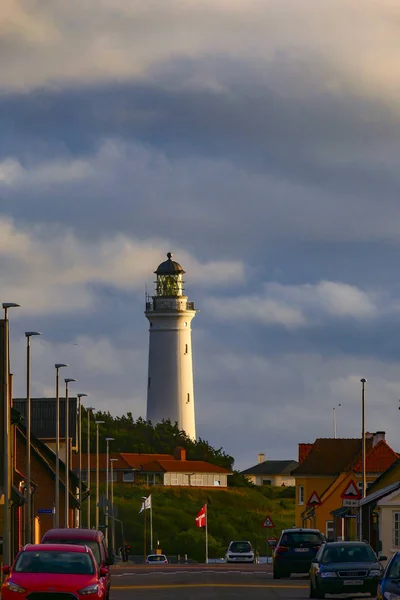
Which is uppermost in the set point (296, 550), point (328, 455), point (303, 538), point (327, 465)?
point (328, 455)

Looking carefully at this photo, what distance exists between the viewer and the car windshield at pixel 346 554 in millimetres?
37031

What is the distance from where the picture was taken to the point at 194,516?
162m

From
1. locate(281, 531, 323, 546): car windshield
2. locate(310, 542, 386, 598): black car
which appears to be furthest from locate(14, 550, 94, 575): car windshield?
locate(281, 531, 323, 546): car windshield

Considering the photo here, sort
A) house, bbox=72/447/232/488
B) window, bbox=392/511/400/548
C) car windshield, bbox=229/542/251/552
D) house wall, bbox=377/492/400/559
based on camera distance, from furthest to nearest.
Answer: house, bbox=72/447/232/488, car windshield, bbox=229/542/251/552, house wall, bbox=377/492/400/559, window, bbox=392/511/400/548

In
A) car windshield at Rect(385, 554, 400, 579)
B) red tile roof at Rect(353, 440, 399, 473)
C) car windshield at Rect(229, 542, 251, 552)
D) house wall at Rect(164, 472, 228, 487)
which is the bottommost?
car windshield at Rect(229, 542, 251, 552)

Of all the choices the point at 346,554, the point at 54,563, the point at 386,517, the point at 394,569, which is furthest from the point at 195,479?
the point at 394,569

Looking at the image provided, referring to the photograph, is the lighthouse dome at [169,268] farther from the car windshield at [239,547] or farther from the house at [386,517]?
the house at [386,517]

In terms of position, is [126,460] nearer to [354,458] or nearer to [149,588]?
[354,458]

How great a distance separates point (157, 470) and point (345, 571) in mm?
137367

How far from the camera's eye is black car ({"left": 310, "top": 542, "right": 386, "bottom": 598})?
36344mm

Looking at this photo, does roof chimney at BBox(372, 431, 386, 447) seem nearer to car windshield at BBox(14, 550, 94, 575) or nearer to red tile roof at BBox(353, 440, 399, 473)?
red tile roof at BBox(353, 440, 399, 473)

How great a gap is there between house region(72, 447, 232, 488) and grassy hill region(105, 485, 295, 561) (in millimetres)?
3079

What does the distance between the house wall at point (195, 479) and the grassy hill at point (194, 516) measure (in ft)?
7.45

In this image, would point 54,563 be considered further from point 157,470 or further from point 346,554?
point 157,470
